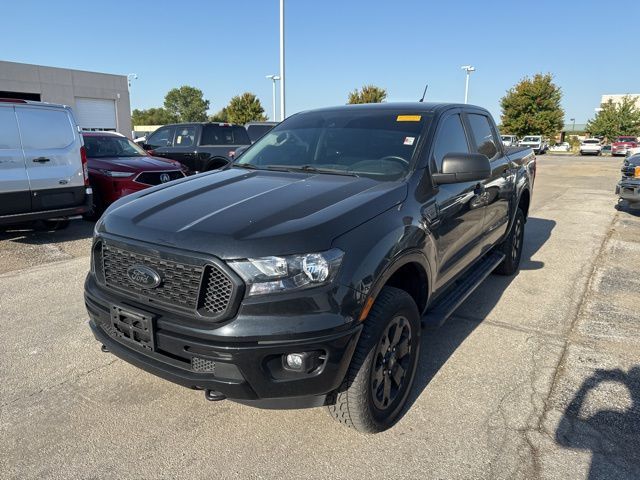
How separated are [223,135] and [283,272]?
391 inches

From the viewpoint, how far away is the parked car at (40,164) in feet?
20.4

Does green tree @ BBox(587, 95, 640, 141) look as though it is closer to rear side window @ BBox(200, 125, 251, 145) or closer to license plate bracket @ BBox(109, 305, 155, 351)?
rear side window @ BBox(200, 125, 251, 145)

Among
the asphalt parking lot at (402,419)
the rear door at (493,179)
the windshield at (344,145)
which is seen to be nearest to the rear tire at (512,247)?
the rear door at (493,179)

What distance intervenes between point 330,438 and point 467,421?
84 cm

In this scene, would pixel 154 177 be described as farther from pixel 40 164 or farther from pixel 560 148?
→ pixel 560 148

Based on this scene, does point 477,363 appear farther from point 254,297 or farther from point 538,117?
point 538,117

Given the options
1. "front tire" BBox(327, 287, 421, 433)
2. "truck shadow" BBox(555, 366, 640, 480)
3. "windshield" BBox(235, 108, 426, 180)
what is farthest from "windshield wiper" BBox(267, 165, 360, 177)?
"truck shadow" BBox(555, 366, 640, 480)

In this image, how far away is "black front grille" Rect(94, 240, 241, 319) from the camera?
7.22 feet

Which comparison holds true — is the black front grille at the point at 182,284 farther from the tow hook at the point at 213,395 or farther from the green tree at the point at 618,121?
the green tree at the point at 618,121

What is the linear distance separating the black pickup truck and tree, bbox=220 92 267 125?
4732cm

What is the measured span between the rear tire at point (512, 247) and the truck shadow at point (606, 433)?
225 centimetres

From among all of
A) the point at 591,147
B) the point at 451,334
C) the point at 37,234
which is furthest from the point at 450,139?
the point at 591,147

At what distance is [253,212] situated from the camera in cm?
251

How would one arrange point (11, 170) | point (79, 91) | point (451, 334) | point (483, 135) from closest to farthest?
point (451, 334) < point (483, 135) < point (11, 170) < point (79, 91)
